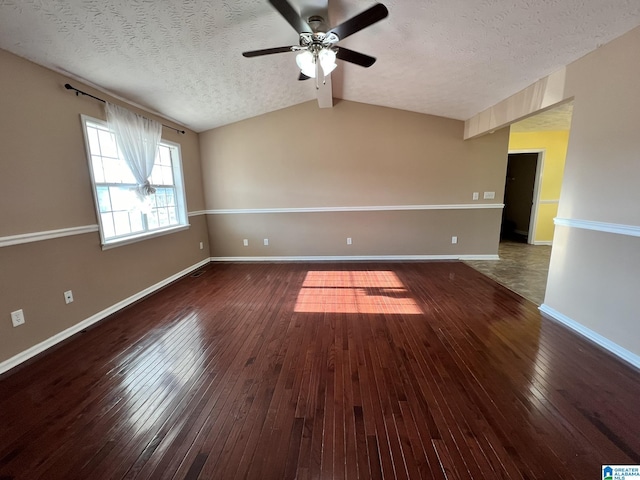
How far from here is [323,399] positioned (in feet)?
5.60

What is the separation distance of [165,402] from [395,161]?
4.45 meters


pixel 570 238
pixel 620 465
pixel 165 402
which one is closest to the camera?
pixel 620 465

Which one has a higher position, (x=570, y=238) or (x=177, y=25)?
(x=177, y=25)

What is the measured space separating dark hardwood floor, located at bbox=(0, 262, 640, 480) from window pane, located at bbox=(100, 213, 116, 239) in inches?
37.9

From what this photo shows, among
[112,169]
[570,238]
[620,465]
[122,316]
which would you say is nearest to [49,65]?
[112,169]

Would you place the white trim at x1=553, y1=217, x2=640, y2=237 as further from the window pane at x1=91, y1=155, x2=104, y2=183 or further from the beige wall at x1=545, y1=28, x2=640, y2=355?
the window pane at x1=91, y1=155, x2=104, y2=183

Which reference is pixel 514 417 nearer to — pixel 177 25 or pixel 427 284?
pixel 427 284

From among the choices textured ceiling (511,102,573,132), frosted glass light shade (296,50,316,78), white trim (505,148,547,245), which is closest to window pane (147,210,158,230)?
frosted glass light shade (296,50,316,78)

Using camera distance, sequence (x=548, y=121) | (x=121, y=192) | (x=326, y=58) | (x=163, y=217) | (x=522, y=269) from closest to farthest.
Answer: (x=326, y=58)
(x=121, y=192)
(x=163, y=217)
(x=522, y=269)
(x=548, y=121)

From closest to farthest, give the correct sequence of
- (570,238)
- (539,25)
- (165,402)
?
(165,402), (539,25), (570,238)

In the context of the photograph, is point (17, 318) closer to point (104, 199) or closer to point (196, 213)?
point (104, 199)

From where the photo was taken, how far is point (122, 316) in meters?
2.94

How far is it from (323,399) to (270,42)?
3.14 m

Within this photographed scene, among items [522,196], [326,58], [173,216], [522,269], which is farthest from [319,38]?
[522,196]
